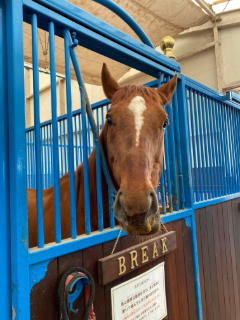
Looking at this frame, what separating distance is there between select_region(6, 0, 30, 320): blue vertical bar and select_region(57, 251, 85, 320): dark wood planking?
0.16m

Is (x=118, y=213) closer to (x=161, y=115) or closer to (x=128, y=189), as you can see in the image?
(x=128, y=189)

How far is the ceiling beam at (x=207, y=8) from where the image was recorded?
4059mm

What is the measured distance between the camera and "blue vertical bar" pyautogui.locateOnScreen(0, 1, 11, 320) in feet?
2.38

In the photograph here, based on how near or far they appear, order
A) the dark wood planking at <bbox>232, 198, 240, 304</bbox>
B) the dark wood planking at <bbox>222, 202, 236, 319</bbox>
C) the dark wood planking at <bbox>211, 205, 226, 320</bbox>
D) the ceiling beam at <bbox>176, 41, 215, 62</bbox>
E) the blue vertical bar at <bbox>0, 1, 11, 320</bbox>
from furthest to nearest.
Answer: the ceiling beam at <bbox>176, 41, 215, 62</bbox>
the dark wood planking at <bbox>232, 198, 240, 304</bbox>
the dark wood planking at <bbox>222, 202, 236, 319</bbox>
the dark wood planking at <bbox>211, 205, 226, 320</bbox>
the blue vertical bar at <bbox>0, 1, 11, 320</bbox>

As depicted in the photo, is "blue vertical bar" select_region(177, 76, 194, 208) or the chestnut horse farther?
"blue vertical bar" select_region(177, 76, 194, 208)

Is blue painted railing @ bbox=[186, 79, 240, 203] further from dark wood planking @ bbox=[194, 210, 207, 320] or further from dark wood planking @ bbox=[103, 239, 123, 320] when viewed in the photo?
dark wood planking @ bbox=[103, 239, 123, 320]

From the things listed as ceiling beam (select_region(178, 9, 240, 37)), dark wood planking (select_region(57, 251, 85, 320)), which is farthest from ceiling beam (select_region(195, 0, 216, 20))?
dark wood planking (select_region(57, 251, 85, 320))

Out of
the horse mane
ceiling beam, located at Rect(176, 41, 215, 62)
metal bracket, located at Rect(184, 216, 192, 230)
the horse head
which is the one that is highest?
ceiling beam, located at Rect(176, 41, 215, 62)

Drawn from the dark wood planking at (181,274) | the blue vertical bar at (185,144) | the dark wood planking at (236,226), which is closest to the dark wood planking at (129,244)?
the dark wood planking at (181,274)

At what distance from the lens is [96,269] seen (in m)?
1.02

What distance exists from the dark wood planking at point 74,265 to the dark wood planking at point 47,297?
0.09ft

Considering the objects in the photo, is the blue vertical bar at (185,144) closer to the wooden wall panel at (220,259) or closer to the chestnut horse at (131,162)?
the wooden wall panel at (220,259)

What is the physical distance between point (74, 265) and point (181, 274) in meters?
0.98

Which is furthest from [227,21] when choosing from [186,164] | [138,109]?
[138,109]
